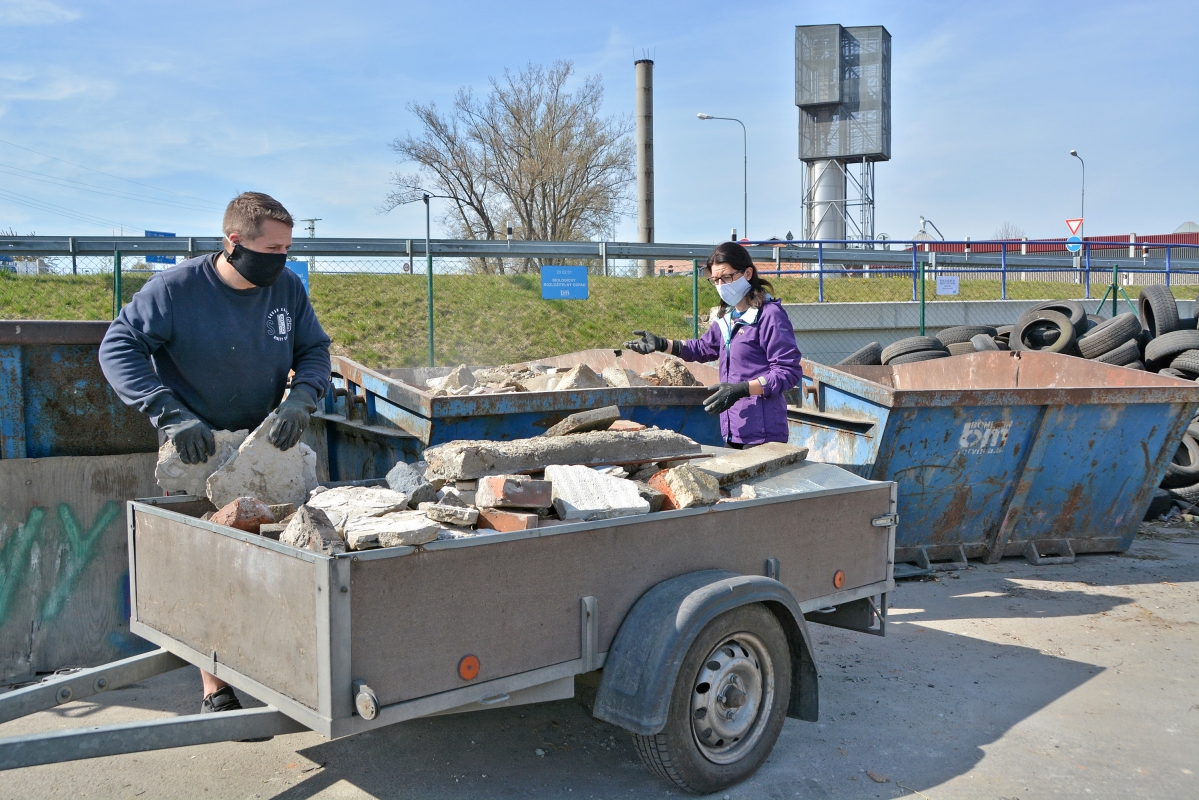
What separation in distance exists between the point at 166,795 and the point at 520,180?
29577mm

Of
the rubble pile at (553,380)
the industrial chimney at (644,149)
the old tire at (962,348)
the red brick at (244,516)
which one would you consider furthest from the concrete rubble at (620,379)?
the industrial chimney at (644,149)

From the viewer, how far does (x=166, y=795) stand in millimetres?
3100

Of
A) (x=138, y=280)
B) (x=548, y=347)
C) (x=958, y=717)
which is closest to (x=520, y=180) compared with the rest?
(x=548, y=347)

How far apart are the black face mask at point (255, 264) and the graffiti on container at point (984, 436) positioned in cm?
430

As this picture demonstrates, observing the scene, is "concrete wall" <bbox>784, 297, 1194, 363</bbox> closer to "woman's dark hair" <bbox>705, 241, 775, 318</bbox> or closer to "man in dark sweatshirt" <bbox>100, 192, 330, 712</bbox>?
"woman's dark hair" <bbox>705, 241, 775, 318</bbox>

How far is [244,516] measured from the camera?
9.22 feet

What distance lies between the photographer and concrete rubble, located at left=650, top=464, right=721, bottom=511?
314cm

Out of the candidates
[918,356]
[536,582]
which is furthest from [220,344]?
[918,356]

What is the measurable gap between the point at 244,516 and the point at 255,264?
47.8 inches

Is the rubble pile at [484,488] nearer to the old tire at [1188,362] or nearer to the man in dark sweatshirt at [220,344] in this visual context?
the man in dark sweatshirt at [220,344]

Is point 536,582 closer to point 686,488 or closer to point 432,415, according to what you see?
point 686,488

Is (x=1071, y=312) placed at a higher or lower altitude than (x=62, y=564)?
higher

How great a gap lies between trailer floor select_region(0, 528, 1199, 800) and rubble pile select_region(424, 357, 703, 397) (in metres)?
1.81

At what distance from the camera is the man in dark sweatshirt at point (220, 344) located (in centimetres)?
338
